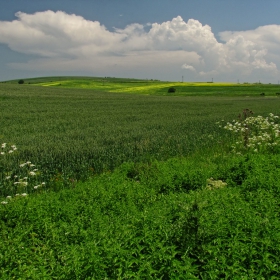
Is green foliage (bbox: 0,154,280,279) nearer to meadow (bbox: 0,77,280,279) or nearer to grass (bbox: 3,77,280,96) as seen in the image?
meadow (bbox: 0,77,280,279)

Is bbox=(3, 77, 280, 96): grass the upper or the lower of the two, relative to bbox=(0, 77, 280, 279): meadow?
upper

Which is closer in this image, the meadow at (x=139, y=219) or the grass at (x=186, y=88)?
the meadow at (x=139, y=219)

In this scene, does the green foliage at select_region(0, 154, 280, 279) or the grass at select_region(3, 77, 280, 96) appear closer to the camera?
the green foliage at select_region(0, 154, 280, 279)

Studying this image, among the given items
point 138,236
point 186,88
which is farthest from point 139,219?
point 186,88

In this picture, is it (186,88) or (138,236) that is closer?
(138,236)

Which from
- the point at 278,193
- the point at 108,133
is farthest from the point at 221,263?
the point at 108,133

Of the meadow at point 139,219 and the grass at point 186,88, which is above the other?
the grass at point 186,88

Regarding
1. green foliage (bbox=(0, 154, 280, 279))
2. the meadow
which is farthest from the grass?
green foliage (bbox=(0, 154, 280, 279))

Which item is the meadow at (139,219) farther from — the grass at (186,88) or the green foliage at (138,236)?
the grass at (186,88)

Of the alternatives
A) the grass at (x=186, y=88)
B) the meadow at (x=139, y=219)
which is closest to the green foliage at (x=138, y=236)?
the meadow at (x=139, y=219)

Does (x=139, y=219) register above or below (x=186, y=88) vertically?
below

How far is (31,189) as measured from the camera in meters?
9.01

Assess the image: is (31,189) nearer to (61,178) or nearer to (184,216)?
(61,178)

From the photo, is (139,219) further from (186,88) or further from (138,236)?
(186,88)
